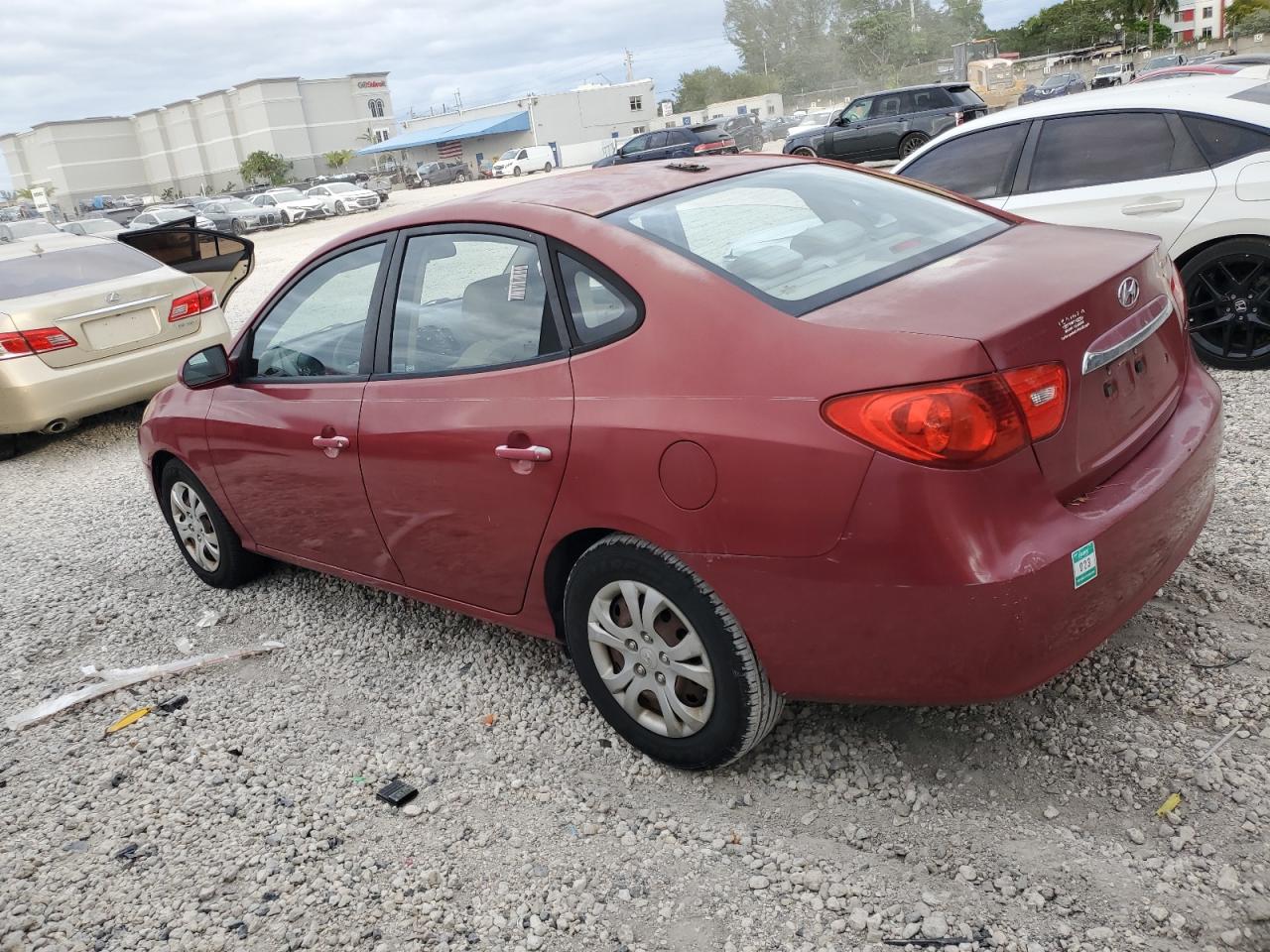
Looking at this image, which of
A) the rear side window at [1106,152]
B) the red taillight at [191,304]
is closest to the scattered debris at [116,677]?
the red taillight at [191,304]

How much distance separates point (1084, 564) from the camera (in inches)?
92.4

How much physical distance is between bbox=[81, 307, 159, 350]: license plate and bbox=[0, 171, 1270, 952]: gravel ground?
4.33 metres

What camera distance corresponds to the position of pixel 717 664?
8.69 ft

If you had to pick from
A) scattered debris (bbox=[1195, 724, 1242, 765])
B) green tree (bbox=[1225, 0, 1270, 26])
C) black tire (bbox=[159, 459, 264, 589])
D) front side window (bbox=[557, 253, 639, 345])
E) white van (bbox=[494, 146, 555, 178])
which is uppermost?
green tree (bbox=[1225, 0, 1270, 26])

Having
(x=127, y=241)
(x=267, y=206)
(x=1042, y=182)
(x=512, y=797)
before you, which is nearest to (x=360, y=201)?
(x=267, y=206)

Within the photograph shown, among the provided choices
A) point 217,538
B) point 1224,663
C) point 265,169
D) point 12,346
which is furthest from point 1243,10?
point 217,538

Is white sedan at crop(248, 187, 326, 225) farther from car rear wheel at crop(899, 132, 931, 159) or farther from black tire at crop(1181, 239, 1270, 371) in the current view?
black tire at crop(1181, 239, 1270, 371)

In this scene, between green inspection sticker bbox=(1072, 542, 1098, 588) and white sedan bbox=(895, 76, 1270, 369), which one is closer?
green inspection sticker bbox=(1072, 542, 1098, 588)

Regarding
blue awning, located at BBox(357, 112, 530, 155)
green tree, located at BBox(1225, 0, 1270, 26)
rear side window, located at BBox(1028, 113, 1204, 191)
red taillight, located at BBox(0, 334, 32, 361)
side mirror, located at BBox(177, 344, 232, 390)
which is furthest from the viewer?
blue awning, located at BBox(357, 112, 530, 155)

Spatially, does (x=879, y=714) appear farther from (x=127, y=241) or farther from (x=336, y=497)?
(x=127, y=241)

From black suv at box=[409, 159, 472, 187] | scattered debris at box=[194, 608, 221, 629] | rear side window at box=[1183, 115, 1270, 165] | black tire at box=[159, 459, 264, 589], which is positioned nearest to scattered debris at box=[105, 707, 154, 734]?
scattered debris at box=[194, 608, 221, 629]

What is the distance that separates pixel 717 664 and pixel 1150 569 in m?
1.10

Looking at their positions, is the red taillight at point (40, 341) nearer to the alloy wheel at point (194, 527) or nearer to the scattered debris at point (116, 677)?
the alloy wheel at point (194, 527)

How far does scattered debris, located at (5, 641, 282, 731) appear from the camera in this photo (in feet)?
12.9
